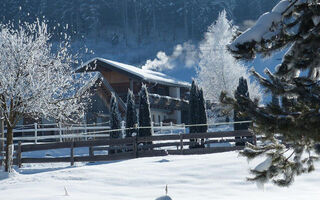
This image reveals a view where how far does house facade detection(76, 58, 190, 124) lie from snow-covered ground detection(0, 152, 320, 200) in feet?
44.3

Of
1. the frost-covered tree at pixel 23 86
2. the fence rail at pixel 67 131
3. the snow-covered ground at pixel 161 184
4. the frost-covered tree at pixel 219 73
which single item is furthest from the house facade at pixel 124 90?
the snow-covered ground at pixel 161 184

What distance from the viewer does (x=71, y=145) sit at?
67.6ft

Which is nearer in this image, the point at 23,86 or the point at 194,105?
the point at 23,86

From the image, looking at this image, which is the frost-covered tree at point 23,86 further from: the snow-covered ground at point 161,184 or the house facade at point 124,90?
the house facade at point 124,90

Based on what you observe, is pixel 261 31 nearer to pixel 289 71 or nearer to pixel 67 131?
pixel 289 71

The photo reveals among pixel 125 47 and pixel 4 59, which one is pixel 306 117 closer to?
pixel 4 59

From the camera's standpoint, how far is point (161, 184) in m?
12.1

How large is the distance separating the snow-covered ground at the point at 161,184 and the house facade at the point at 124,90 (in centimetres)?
1350

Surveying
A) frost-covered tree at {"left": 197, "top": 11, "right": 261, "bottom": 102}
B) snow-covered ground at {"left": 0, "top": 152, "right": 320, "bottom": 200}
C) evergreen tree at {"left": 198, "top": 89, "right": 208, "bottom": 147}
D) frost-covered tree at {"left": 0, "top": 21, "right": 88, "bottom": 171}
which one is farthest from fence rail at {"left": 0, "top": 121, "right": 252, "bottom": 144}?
frost-covered tree at {"left": 197, "top": 11, "right": 261, "bottom": 102}

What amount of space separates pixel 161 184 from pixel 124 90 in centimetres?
2772

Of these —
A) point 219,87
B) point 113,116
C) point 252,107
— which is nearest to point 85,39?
point 219,87

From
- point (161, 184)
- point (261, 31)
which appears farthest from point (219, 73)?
point (261, 31)

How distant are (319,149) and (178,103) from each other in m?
41.1

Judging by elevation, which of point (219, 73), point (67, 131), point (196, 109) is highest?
point (219, 73)
